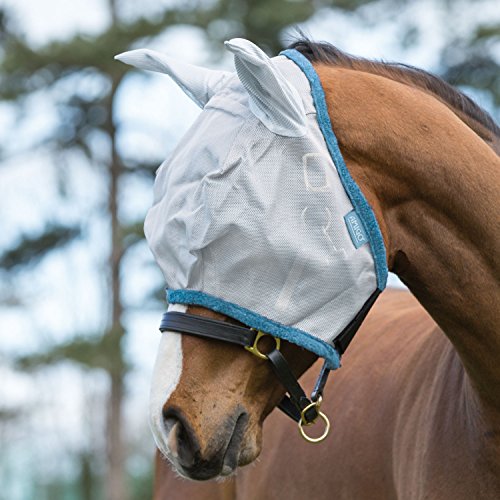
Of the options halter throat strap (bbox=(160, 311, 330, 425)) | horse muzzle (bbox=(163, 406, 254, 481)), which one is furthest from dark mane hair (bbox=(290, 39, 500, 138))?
Answer: horse muzzle (bbox=(163, 406, 254, 481))

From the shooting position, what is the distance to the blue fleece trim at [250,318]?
2326 mm

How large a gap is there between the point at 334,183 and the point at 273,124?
20 centimetres

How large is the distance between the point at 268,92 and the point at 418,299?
0.72 meters

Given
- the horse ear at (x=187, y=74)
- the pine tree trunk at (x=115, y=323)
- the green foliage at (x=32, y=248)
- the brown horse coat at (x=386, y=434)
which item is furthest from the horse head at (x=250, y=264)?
the green foliage at (x=32, y=248)

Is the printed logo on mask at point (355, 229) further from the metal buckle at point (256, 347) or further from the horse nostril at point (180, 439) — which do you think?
the horse nostril at point (180, 439)

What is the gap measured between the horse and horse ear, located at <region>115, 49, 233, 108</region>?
0.26 meters

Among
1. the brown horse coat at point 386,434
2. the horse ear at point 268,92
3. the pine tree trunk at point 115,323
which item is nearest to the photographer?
the horse ear at point 268,92

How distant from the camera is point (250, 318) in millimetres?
2328

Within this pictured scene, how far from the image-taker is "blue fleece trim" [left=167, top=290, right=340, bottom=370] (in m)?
2.33

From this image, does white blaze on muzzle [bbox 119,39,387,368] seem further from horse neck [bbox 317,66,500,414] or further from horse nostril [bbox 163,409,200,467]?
horse nostril [bbox 163,409,200,467]

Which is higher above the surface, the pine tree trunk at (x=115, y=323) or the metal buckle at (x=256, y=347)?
the metal buckle at (x=256, y=347)

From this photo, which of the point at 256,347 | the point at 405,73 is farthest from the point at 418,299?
the point at 405,73

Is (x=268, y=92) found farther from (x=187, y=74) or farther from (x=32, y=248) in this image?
(x=32, y=248)

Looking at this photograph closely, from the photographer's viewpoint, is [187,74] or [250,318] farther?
[187,74]
